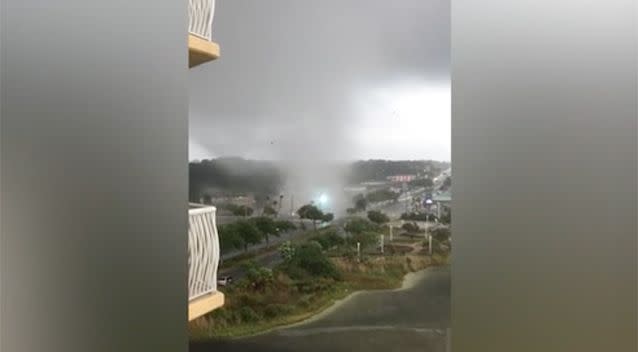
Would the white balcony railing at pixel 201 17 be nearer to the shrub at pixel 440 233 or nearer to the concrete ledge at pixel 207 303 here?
the concrete ledge at pixel 207 303

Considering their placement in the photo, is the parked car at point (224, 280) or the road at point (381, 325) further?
the parked car at point (224, 280)

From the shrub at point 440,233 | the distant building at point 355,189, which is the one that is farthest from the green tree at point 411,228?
the distant building at point 355,189

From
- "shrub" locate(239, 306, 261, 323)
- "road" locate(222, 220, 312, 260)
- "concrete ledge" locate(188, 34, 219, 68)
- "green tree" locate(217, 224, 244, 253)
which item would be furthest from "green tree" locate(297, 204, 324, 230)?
"concrete ledge" locate(188, 34, 219, 68)

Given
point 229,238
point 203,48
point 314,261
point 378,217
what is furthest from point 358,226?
point 203,48

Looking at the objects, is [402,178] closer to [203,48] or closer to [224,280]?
[224,280]

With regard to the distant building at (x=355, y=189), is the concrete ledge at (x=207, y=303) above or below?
below
